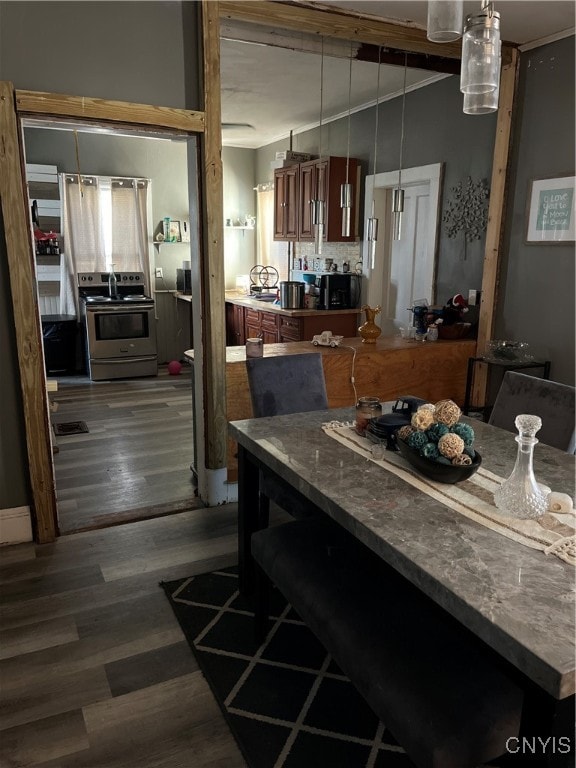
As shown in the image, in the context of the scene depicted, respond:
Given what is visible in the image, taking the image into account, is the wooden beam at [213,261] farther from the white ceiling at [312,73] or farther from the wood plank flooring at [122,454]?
the wood plank flooring at [122,454]

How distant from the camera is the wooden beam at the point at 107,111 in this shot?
245cm

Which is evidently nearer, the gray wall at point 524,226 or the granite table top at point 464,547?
the granite table top at point 464,547

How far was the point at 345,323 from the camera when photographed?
542cm

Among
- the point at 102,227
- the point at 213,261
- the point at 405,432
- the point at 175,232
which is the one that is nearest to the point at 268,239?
the point at 175,232

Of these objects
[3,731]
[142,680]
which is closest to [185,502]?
[142,680]

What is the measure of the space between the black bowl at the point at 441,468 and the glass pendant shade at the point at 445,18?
3.54 ft

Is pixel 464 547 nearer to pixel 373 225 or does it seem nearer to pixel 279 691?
pixel 279 691

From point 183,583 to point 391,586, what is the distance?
47.1 inches

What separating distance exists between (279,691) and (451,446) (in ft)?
3.27

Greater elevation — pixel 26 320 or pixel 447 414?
pixel 26 320

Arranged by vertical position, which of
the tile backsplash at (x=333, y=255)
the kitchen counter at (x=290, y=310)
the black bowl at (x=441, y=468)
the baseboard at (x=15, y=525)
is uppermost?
the tile backsplash at (x=333, y=255)

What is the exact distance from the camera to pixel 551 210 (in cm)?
338

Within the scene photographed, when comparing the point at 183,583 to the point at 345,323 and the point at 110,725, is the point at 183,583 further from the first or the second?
the point at 345,323

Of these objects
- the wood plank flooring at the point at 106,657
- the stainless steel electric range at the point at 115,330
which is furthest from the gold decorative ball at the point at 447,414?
the stainless steel electric range at the point at 115,330
